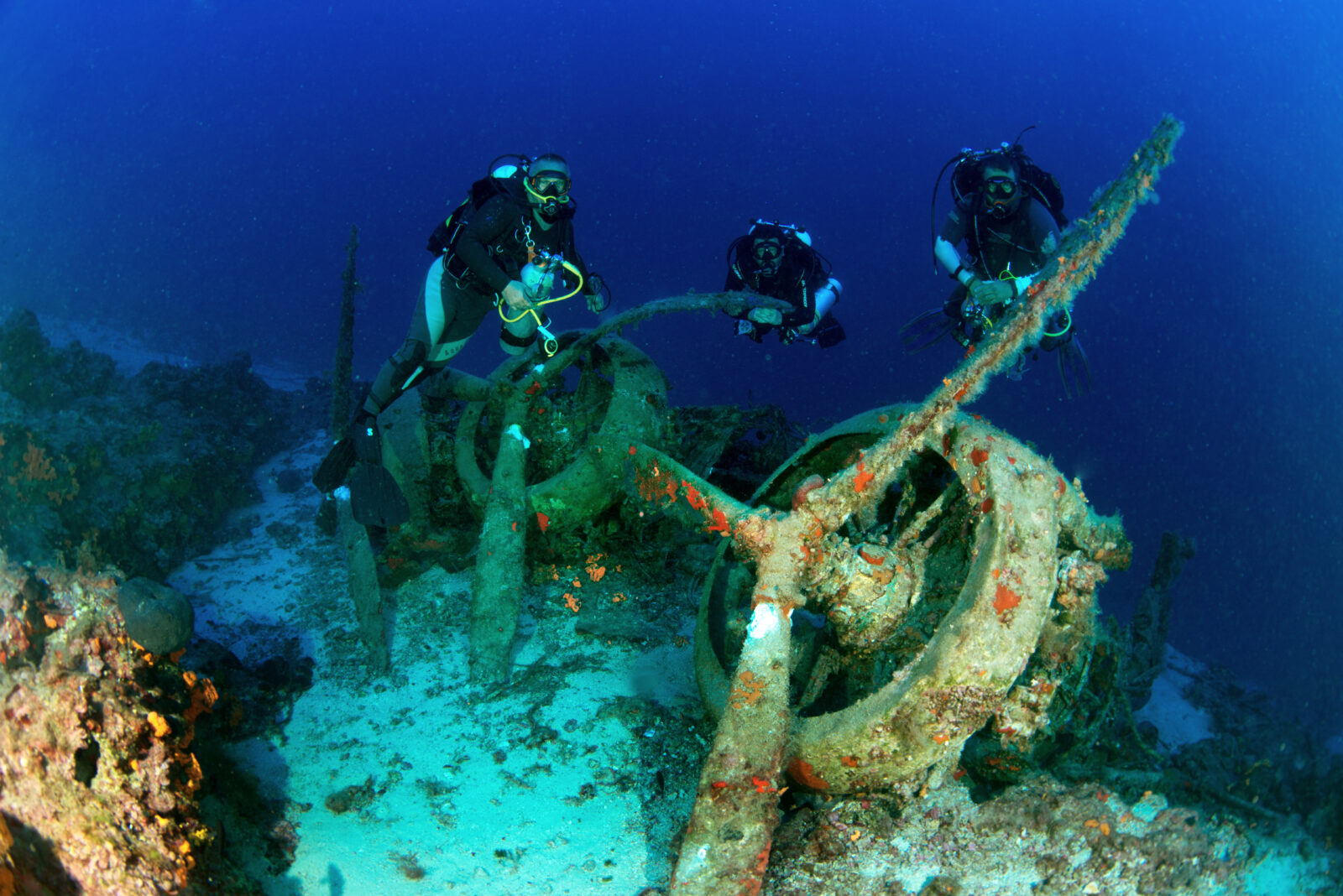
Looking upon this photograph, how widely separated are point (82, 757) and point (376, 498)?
3238 millimetres

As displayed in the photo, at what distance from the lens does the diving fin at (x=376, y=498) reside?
17.4 feet

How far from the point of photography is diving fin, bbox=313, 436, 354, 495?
5.61m

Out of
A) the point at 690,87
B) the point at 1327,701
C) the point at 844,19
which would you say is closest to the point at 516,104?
the point at 690,87

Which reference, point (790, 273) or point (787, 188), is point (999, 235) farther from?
point (787, 188)

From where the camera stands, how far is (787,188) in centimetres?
9544

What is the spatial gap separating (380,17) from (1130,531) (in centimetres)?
15234

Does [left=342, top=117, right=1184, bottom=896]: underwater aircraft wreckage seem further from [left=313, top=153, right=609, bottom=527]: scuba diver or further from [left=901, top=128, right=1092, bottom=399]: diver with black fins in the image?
[left=901, top=128, right=1092, bottom=399]: diver with black fins

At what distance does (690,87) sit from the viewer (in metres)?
104

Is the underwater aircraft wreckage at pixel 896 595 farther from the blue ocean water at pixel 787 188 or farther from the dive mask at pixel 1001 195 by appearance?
the blue ocean water at pixel 787 188

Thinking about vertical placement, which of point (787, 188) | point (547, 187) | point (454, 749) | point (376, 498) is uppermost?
point (787, 188)

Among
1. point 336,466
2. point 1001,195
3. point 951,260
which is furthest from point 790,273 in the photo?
point 336,466

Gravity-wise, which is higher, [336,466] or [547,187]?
[547,187]

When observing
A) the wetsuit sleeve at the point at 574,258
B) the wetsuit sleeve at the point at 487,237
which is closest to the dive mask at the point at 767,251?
the wetsuit sleeve at the point at 574,258

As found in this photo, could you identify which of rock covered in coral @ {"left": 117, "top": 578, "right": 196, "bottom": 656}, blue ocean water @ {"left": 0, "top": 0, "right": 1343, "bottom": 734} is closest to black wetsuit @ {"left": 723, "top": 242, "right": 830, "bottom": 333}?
rock covered in coral @ {"left": 117, "top": 578, "right": 196, "bottom": 656}
